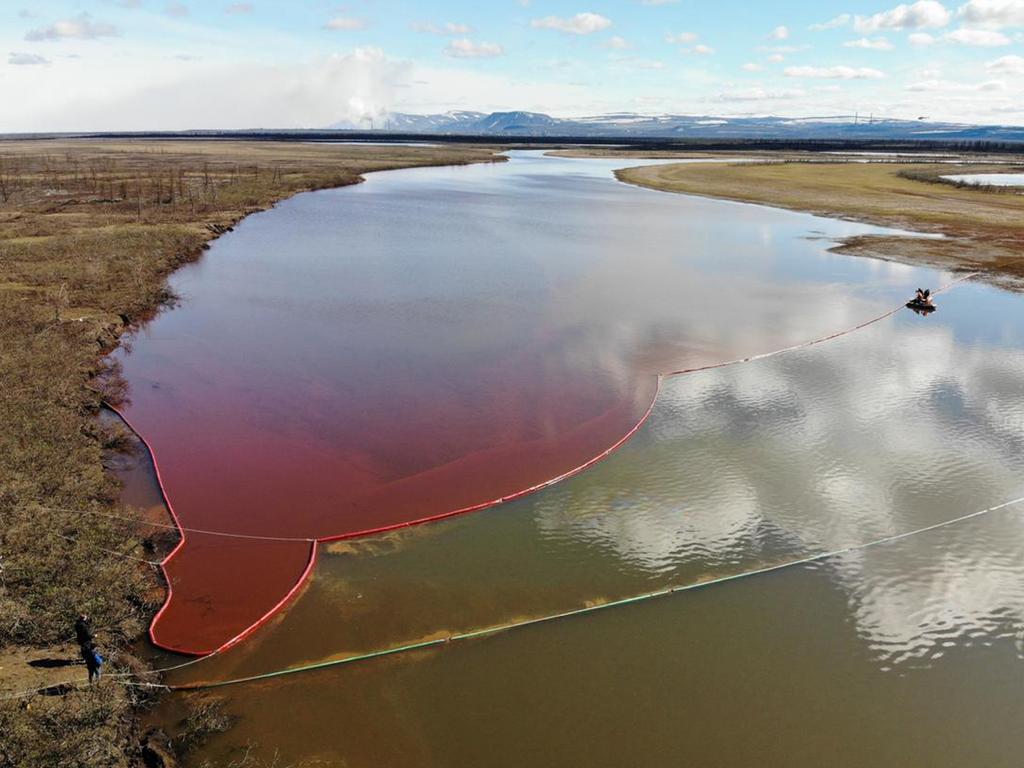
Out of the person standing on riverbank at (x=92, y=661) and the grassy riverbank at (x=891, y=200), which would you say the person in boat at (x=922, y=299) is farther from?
the person standing on riverbank at (x=92, y=661)

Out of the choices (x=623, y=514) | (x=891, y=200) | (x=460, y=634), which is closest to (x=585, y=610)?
(x=460, y=634)

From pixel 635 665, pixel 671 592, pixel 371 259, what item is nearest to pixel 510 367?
pixel 671 592

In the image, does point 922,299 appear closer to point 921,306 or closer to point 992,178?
point 921,306

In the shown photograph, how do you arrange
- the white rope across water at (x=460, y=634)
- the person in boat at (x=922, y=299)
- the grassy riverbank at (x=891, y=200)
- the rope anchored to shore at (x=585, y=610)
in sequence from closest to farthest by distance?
1. the white rope across water at (x=460, y=634)
2. the rope anchored to shore at (x=585, y=610)
3. the person in boat at (x=922, y=299)
4. the grassy riverbank at (x=891, y=200)

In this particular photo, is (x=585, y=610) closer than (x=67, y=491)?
Yes

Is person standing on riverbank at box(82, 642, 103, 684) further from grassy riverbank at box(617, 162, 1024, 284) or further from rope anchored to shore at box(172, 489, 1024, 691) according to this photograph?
grassy riverbank at box(617, 162, 1024, 284)

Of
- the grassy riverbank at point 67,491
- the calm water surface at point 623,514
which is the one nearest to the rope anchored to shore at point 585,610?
the calm water surface at point 623,514
